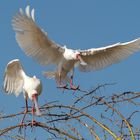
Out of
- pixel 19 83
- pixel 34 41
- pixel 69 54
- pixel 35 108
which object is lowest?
pixel 35 108

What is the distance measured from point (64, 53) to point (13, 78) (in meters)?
1.48

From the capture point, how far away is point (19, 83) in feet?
19.2

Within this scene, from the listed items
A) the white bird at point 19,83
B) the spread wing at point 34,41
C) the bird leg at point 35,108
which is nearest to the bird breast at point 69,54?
the spread wing at point 34,41

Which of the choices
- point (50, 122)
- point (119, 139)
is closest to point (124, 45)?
point (50, 122)

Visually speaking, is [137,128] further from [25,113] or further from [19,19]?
[19,19]

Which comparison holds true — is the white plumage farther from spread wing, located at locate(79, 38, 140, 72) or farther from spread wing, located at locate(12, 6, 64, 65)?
spread wing, located at locate(79, 38, 140, 72)

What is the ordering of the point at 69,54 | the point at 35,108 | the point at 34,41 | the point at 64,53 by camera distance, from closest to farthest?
the point at 35,108
the point at 34,41
the point at 69,54
the point at 64,53

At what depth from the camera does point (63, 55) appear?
712 centimetres

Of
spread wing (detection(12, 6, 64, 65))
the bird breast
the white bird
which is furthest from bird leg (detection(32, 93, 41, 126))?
the bird breast

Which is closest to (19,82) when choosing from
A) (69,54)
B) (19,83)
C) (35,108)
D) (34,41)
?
(19,83)

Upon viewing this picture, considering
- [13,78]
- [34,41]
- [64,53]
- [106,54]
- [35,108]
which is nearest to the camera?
[35,108]

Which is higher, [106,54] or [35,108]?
[106,54]

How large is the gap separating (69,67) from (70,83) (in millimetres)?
421

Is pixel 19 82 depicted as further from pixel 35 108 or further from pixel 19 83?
pixel 35 108
